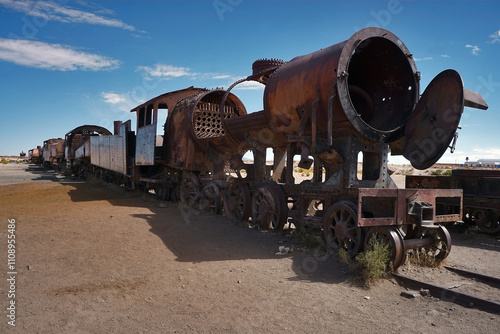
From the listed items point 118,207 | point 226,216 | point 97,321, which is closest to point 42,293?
point 97,321

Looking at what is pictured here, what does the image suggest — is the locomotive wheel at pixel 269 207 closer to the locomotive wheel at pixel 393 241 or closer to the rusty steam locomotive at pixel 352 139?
the rusty steam locomotive at pixel 352 139

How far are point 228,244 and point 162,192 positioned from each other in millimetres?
7695

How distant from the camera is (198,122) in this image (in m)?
11.8

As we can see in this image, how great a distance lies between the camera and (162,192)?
14.0 m

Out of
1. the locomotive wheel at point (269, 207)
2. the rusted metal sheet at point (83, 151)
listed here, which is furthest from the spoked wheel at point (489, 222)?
the rusted metal sheet at point (83, 151)

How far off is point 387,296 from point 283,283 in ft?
4.27

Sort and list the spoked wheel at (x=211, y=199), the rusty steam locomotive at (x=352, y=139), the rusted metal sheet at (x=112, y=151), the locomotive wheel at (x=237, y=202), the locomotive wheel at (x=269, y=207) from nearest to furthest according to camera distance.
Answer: the rusty steam locomotive at (x=352, y=139) → the locomotive wheel at (x=269, y=207) → the locomotive wheel at (x=237, y=202) → the spoked wheel at (x=211, y=199) → the rusted metal sheet at (x=112, y=151)

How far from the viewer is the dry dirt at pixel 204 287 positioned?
3.65 m

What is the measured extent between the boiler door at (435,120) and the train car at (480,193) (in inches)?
122

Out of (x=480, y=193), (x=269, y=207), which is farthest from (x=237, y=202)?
(x=480, y=193)

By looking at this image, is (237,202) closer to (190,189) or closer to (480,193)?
(190,189)

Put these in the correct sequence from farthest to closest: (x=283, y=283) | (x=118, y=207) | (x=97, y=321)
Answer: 1. (x=118, y=207)
2. (x=283, y=283)
3. (x=97, y=321)

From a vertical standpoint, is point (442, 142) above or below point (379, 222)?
above

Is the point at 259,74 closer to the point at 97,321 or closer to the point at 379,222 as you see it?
the point at 379,222
